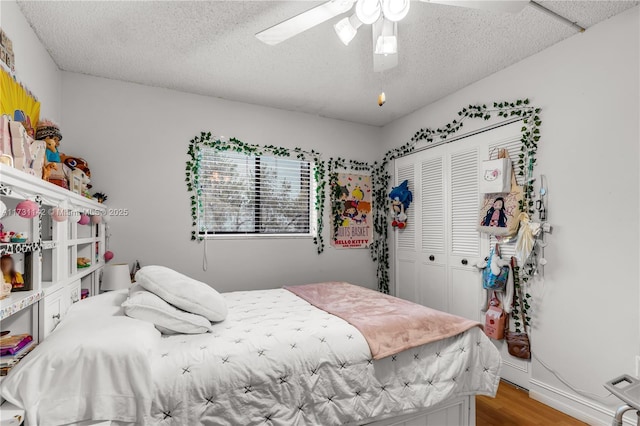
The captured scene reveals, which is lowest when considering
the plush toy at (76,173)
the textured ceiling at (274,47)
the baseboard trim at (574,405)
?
the baseboard trim at (574,405)

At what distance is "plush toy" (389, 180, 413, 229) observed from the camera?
372 cm

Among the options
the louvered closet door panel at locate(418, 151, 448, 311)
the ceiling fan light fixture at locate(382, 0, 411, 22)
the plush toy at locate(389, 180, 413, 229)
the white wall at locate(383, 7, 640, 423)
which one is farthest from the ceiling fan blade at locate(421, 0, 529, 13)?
the plush toy at locate(389, 180, 413, 229)

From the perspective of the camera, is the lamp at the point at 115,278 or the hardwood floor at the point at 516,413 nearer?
the hardwood floor at the point at 516,413

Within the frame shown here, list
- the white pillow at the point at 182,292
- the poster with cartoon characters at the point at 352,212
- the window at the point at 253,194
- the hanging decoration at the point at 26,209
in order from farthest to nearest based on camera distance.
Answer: the poster with cartoon characters at the point at 352,212
the window at the point at 253,194
the white pillow at the point at 182,292
the hanging decoration at the point at 26,209

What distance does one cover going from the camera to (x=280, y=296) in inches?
105

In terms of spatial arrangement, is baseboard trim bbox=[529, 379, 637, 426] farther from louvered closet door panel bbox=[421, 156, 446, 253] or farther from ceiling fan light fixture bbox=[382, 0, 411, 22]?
ceiling fan light fixture bbox=[382, 0, 411, 22]

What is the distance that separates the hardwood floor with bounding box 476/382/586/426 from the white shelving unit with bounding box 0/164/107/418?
2.59 metres

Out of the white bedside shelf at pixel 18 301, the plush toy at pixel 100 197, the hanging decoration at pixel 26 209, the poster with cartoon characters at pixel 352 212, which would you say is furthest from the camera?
the poster with cartoon characters at pixel 352 212

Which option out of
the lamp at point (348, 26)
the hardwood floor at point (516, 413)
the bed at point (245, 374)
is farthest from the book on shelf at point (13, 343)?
the hardwood floor at point (516, 413)

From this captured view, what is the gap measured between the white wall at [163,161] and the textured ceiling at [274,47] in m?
0.18

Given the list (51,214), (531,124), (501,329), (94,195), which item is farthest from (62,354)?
(531,124)

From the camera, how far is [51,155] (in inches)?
78.4

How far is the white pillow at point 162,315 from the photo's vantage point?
160cm

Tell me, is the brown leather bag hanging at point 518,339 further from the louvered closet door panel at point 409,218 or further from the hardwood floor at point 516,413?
the louvered closet door panel at point 409,218
